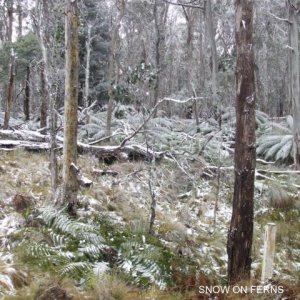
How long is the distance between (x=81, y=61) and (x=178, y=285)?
50.1 feet

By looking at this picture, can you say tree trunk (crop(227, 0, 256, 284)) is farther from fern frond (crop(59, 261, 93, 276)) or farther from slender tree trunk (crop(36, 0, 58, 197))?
slender tree trunk (crop(36, 0, 58, 197))

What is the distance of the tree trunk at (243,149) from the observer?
484 centimetres

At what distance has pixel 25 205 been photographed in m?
6.07

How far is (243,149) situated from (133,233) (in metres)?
2.14

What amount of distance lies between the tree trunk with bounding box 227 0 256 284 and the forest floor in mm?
390

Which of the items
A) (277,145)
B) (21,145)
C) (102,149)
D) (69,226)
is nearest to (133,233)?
(69,226)

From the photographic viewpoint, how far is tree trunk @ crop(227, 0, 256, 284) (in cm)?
484

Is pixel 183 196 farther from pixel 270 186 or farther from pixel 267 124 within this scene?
pixel 267 124

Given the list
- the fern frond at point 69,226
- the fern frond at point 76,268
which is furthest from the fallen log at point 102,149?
the fern frond at point 76,268

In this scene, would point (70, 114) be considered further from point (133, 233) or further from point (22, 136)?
point (22, 136)

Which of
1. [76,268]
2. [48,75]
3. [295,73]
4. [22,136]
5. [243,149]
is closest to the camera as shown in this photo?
[76,268]

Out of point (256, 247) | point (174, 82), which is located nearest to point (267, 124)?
point (256, 247)

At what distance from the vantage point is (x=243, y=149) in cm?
490

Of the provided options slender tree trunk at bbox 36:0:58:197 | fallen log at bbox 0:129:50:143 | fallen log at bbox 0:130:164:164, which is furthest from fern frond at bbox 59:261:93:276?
fallen log at bbox 0:129:50:143
